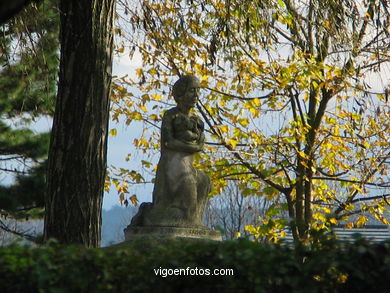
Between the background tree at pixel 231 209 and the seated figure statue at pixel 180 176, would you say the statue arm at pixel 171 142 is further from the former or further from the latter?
the background tree at pixel 231 209

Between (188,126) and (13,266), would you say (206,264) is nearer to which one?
(13,266)

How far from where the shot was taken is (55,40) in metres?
13.7

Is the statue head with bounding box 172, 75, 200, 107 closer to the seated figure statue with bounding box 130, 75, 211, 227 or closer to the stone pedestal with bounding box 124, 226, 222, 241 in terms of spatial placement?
the seated figure statue with bounding box 130, 75, 211, 227

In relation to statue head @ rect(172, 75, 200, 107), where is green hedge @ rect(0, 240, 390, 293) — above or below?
below

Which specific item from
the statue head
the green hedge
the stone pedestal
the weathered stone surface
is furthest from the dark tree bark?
the green hedge

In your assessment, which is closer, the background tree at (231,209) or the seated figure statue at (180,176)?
the seated figure statue at (180,176)

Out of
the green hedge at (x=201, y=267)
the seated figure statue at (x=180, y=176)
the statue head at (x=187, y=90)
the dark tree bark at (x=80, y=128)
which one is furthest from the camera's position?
the statue head at (x=187, y=90)

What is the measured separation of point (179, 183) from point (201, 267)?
4.86 m

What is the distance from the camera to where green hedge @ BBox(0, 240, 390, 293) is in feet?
13.2

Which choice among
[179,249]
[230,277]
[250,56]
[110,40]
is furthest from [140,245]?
[250,56]

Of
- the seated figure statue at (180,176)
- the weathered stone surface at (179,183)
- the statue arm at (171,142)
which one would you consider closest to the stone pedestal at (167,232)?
the weathered stone surface at (179,183)

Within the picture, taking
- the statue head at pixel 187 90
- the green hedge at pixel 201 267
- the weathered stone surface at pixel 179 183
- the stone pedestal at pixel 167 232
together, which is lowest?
the green hedge at pixel 201 267

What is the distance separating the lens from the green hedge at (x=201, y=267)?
4.02 m

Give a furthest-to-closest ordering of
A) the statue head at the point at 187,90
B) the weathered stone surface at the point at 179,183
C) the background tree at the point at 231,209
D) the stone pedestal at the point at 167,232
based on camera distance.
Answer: the background tree at the point at 231,209, the statue head at the point at 187,90, the weathered stone surface at the point at 179,183, the stone pedestal at the point at 167,232
